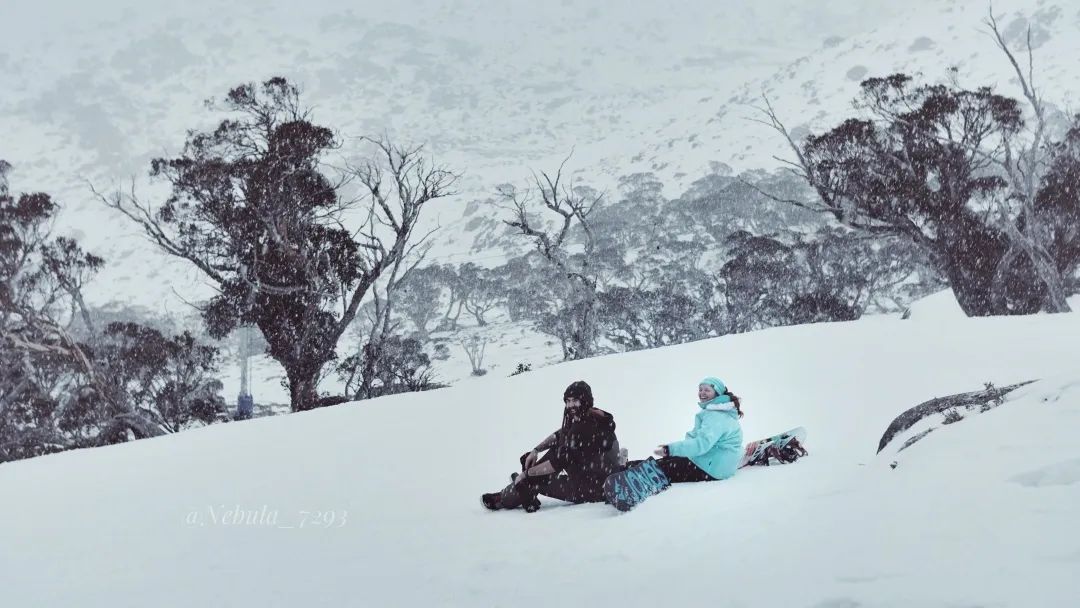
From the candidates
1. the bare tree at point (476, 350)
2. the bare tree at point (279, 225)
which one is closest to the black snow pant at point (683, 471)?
the bare tree at point (279, 225)

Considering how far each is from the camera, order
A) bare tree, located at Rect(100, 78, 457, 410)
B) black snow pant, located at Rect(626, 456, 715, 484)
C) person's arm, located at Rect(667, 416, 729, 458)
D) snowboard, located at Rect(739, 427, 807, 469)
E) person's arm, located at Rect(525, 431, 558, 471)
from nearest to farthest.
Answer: person's arm, located at Rect(525, 431, 558, 471)
person's arm, located at Rect(667, 416, 729, 458)
black snow pant, located at Rect(626, 456, 715, 484)
snowboard, located at Rect(739, 427, 807, 469)
bare tree, located at Rect(100, 78, 457, 410)

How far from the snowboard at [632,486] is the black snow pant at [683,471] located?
313mm

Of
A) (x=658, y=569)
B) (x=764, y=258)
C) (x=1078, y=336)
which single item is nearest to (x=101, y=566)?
(x=658, y=569)

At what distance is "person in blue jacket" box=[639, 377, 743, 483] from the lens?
4.42m

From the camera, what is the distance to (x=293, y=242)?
17.1 meters

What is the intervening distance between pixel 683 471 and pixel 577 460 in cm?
78

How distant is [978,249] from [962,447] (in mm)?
17221

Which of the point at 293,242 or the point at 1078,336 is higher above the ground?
the point at 293,242

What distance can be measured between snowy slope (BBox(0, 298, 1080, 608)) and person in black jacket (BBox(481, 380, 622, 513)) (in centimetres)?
14

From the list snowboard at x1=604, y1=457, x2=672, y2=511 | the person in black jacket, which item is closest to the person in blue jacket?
snowboard at x1=604, y1=457, x2=672, y2=511

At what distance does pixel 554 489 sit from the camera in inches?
170

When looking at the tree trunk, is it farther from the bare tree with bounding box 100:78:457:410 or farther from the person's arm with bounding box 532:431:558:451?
the person's arm with bounding box 532:431:558:451

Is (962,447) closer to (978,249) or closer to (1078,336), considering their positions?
(1078,336)

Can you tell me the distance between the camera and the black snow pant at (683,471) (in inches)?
178
